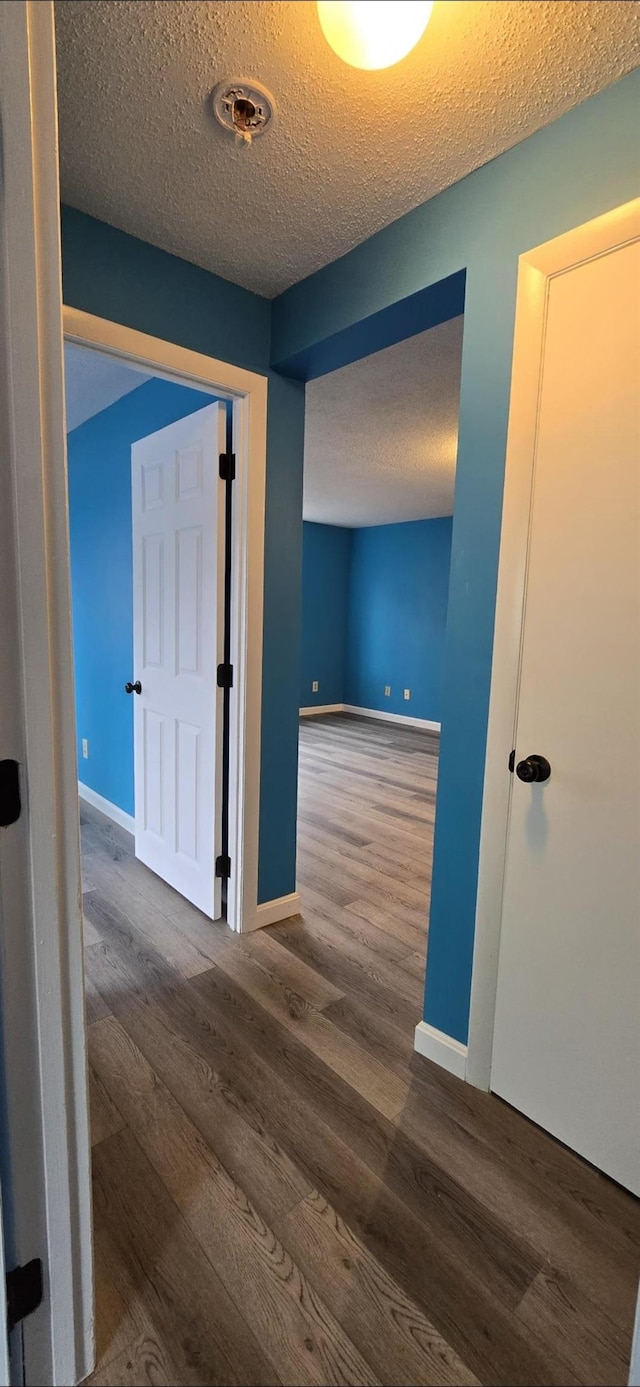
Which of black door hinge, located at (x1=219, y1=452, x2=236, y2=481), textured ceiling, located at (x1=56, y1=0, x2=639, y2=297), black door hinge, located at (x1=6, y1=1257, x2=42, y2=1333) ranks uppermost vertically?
textured ceiling, located at (x1=56, y1=0, x2=639, y2=297)

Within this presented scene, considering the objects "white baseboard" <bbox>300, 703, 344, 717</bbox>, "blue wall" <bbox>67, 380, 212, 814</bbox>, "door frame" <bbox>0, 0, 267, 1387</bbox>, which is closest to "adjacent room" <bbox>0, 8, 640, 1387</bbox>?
"door frame" <bbox>0, 0, 267, 1387</bbox>

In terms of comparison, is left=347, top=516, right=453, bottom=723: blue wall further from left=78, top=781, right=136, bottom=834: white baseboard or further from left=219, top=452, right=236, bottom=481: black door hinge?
left=219, top=452, right=236, bottom=481: black door hinge

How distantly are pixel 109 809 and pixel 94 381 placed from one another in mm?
2249

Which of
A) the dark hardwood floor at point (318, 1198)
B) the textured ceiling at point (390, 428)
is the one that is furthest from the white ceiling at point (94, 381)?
the dark hardwood floor at point (318, 1198)

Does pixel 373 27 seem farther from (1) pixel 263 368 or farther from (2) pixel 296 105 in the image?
(1) pixel 263 368

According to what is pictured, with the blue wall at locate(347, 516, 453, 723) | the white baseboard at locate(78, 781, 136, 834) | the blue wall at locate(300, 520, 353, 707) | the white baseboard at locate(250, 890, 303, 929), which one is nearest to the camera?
the white baseboard at locate(250, 890, 303, 929)

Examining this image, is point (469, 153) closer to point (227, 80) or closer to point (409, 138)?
point (409, 138)

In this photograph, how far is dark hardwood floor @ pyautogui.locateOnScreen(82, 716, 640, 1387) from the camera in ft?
3.16

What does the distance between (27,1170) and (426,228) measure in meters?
2.10

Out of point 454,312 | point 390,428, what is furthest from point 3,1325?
point 390,428

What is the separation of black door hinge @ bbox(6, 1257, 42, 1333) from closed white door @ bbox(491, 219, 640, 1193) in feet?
3.57

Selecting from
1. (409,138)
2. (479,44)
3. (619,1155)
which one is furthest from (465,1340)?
(409,138)

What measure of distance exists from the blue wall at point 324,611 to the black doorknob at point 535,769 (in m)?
5.45

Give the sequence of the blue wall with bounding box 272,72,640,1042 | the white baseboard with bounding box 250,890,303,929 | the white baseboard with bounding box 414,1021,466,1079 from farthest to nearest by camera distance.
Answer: the white baseboard with bounding box 250,890,303,929 → the white baseboard with bounding box 414,1021,466,1079 → the blue wall with bounding box 272,72,640,1042
